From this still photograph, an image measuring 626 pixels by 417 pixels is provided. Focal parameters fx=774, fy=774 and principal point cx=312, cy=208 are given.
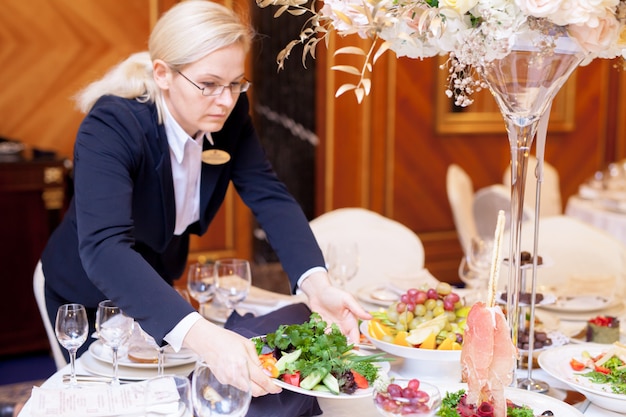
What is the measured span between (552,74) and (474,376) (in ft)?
1.95

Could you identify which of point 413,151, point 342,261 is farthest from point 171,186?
point 413,151

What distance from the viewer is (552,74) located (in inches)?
57.4

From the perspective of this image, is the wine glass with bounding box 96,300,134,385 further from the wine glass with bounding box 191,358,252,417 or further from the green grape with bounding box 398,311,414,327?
the green grape with bounding box 398,311,414,327

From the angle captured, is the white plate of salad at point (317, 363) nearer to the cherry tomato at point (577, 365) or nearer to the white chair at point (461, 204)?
the cherry tomato at point (577, 365)

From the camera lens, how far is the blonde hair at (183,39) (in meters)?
1.74

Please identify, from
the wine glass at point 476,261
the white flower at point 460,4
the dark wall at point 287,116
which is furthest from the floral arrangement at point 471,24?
the dark wall at point 287,116

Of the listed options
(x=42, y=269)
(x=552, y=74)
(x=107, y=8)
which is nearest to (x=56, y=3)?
(x=107, y=8)

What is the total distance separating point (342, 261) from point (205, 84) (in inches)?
24.9

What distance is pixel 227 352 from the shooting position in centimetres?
130

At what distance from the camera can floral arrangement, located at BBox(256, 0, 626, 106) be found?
130 centimetres

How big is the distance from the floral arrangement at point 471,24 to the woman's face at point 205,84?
37cm

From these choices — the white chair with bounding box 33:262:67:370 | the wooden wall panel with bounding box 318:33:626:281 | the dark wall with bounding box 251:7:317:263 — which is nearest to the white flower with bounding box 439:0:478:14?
the white chair with bounding box 33:262:67:370

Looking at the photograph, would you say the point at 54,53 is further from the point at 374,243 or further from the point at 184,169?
the point at 184,169

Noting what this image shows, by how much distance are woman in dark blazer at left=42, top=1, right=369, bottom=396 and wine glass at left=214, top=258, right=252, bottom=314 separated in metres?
0.13
